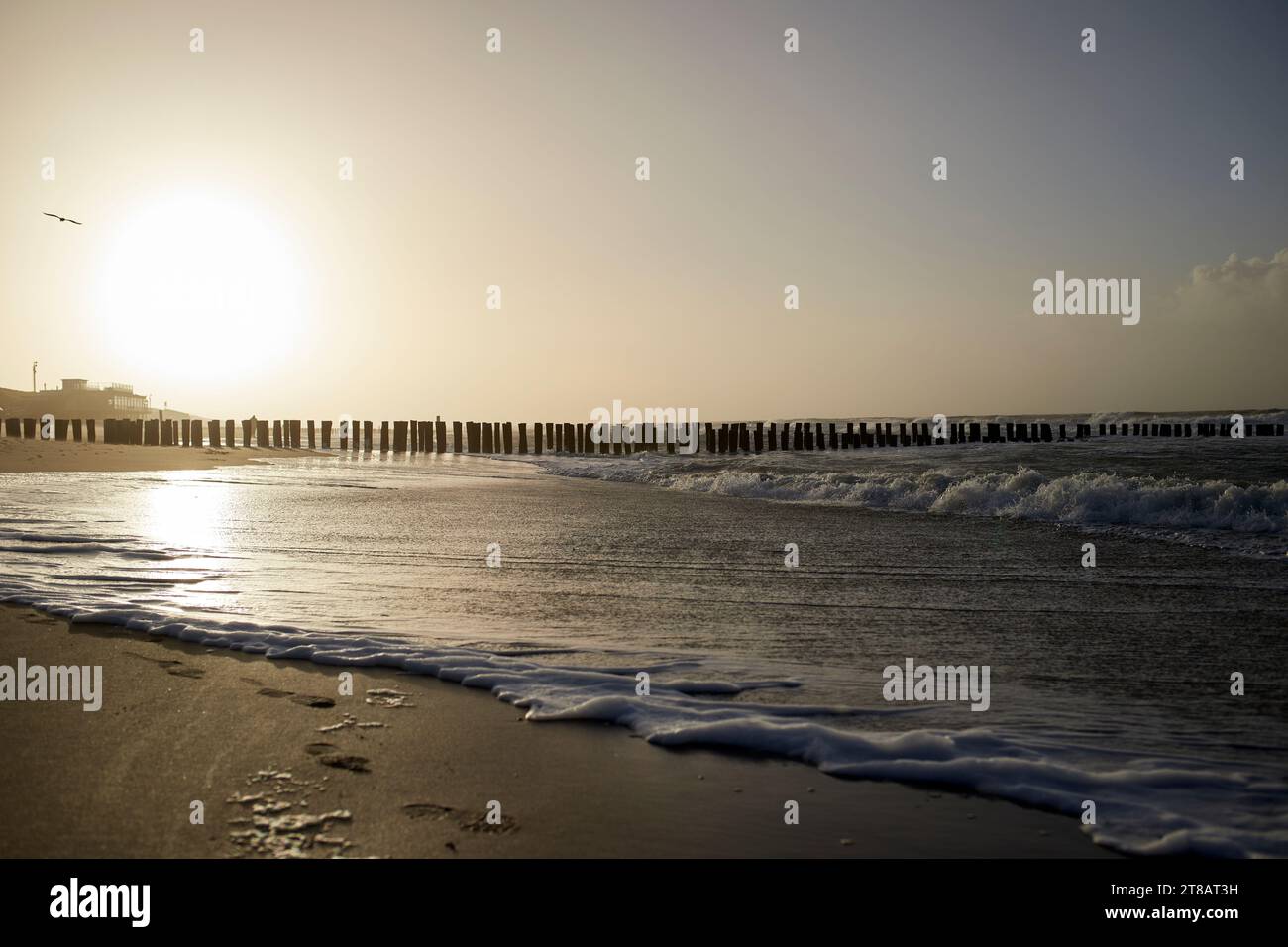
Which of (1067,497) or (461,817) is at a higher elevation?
(1067,497)

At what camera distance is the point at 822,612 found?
6.59 meters

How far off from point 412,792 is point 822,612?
156 inches

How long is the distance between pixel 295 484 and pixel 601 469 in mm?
11215

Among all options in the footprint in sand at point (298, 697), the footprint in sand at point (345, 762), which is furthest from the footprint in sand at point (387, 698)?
the footprint in sand at point (345, 762)

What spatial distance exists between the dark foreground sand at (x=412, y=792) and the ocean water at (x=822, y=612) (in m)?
0.27

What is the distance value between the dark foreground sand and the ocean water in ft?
0.89

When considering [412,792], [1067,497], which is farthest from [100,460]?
[412,792]

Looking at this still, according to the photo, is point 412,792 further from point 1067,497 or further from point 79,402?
point 79,402

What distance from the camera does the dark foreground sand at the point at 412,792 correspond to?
2941 mm

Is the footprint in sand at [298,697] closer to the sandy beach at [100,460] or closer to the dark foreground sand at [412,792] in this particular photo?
the dark foreground sand at [412,792]

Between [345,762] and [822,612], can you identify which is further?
[822,612]

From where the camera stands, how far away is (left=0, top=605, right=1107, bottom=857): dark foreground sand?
294 cm

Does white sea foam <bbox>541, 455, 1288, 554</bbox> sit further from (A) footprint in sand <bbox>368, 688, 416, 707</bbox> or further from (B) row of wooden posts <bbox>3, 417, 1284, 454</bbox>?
(B) row of wooden posts <bbox>3, 417, 1284, 454</bbox>
